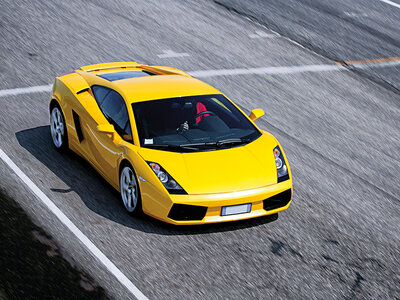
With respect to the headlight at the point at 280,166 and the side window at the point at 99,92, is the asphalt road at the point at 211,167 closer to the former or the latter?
the headlight at the point at 280,166

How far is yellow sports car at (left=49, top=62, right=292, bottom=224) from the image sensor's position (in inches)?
290

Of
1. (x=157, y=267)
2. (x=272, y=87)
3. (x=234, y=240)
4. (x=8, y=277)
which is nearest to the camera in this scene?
(x=8, y=277)

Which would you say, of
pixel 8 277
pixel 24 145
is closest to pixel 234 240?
pixel 8 277

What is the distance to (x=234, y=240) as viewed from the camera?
752 centimetres

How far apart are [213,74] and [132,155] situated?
627 centimetres

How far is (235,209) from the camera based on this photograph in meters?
7.42

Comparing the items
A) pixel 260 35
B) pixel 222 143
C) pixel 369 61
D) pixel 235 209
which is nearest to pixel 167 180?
pixel 235 209

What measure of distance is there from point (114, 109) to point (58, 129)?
52.9 inches

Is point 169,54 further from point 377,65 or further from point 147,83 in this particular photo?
point 147,83

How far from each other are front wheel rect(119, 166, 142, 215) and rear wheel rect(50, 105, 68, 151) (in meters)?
1.77

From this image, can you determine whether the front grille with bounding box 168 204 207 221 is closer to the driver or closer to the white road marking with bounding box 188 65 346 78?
the driver

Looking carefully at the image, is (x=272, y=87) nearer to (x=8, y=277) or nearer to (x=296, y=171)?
(x=296, y=171)

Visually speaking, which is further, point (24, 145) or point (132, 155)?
point (24, 145)

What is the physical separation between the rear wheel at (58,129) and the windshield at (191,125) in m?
1.53
